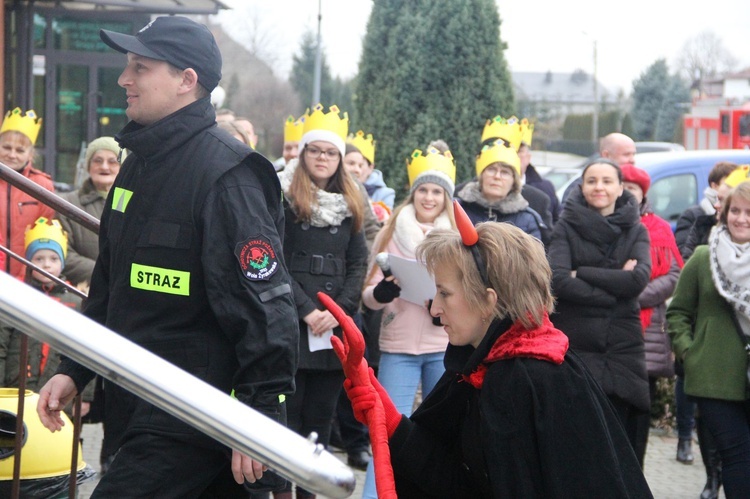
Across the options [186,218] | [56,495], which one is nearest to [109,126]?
[56,495]

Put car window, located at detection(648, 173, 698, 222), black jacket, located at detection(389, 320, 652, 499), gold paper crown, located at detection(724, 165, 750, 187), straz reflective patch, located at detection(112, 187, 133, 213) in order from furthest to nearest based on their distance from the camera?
car window, located at detection(648, 173, 698, 222) → gold paper crown, located at detection(724, 165, 750, 187) → straz reflective patch, located at detection(112, 187, 133, 213) → black jacket, located at detection(389, 320, 652, 499)

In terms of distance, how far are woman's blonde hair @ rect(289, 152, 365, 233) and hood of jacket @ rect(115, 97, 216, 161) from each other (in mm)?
2290

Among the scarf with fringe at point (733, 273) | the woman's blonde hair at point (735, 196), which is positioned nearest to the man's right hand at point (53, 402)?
the scarf with fringe at point (733, 273)

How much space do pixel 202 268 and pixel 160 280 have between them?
129 millimetres

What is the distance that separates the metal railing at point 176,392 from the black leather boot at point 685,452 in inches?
261

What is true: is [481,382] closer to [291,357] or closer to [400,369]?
[291,357]

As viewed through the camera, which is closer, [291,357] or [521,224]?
[291,357]

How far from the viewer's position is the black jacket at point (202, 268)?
10.1 feet

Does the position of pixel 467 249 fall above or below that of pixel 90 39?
below

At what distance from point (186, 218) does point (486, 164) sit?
371 cm

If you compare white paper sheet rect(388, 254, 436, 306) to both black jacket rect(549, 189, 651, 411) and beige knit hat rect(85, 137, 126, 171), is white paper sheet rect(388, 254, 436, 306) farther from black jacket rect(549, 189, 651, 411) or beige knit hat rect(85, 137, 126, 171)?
beige knit hat rect(85, 137, 126, 171)

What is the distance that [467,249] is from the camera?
3090mm

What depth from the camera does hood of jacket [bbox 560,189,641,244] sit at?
6164 mm

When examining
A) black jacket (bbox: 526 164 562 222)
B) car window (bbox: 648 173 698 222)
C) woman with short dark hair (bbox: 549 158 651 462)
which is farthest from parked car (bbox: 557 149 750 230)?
woman with short dark hair (bbox: 549 158 651 462)
